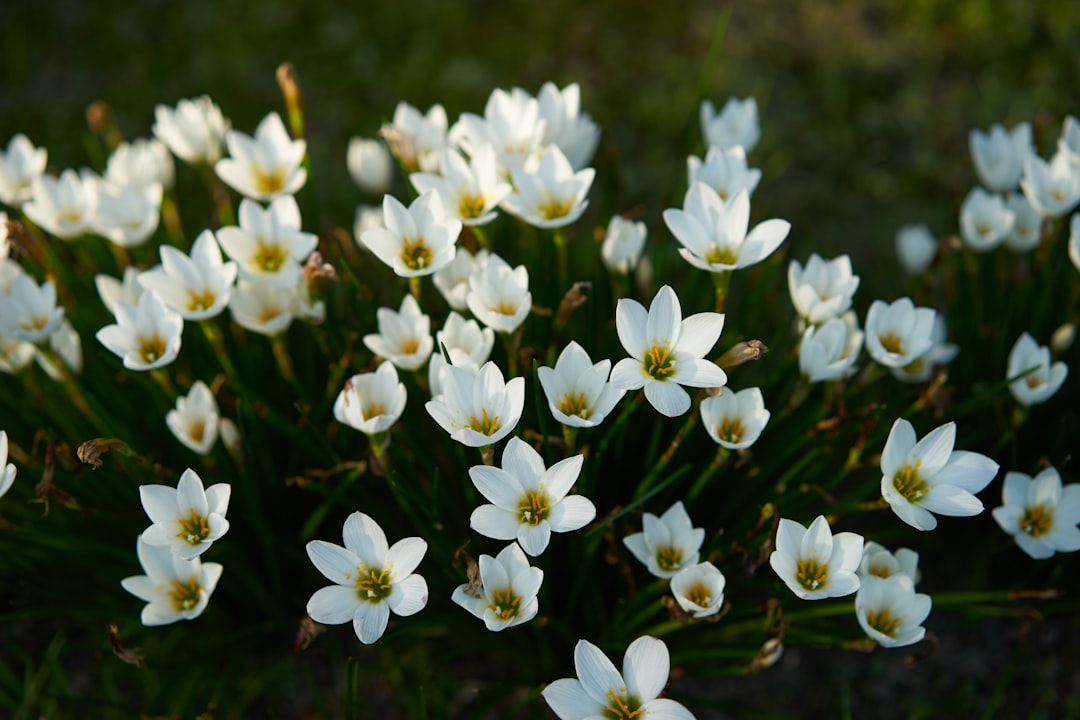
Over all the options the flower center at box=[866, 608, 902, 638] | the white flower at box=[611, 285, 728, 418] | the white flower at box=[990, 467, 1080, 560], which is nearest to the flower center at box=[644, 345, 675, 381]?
the white flower at box=[611, 285, 728, 418]

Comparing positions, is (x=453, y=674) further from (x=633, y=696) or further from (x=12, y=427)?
(x=12, y=427)

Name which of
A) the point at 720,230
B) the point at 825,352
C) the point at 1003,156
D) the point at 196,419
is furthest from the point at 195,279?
the point at 1003,156

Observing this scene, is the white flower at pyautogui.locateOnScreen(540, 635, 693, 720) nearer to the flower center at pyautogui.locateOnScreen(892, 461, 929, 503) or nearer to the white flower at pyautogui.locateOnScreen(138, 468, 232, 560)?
the flower center at pyautogui.locateOnScreen(892, 461, 929, 503)

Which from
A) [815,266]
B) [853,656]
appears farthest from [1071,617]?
[815,266]

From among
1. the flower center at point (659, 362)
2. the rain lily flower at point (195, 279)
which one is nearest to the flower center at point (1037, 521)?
the flower center at point (659, 362)

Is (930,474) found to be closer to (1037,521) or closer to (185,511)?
(1037,521)
